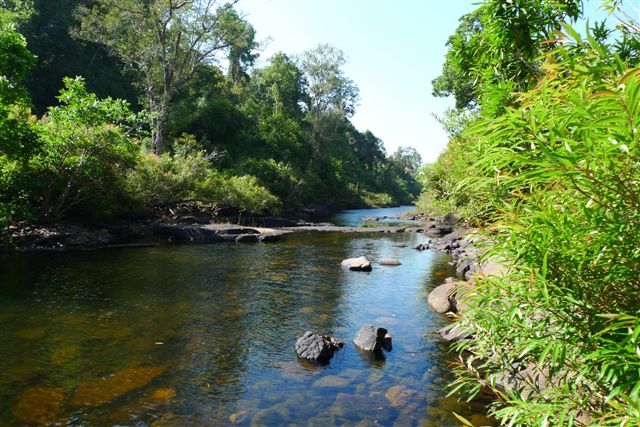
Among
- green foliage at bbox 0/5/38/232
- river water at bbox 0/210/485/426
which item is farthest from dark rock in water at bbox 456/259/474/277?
green foliage at bbox 0/5/38/232

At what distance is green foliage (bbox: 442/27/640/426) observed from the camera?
8.77 ft

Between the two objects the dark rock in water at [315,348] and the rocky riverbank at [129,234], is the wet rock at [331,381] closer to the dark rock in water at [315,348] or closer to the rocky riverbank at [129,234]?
the dark rock in water at [315,348]

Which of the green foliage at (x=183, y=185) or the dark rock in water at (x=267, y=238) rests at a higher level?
the green foliage at (x=183, y=185)

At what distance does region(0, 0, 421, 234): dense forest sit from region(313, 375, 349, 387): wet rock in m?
15.3

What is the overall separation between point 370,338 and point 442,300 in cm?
419

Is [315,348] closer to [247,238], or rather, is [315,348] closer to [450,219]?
[247,238]

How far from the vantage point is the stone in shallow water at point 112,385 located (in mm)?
7027

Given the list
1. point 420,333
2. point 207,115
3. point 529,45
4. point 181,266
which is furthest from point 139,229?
point 207,115

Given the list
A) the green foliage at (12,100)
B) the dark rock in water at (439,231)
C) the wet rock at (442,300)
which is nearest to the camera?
the wet rock at (442,300)

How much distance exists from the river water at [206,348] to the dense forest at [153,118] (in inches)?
233

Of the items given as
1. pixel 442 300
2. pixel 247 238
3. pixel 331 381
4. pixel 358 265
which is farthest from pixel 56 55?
pixel 331 381

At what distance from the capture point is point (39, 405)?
6707mm

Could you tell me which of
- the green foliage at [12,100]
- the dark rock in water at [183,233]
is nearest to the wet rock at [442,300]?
the green foliage at [12,100]

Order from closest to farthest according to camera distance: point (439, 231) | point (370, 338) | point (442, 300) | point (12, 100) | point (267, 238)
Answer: point (370, 338)
point (442, 300)
point (12, 100)
point (267, 238)
point (439, 231)
